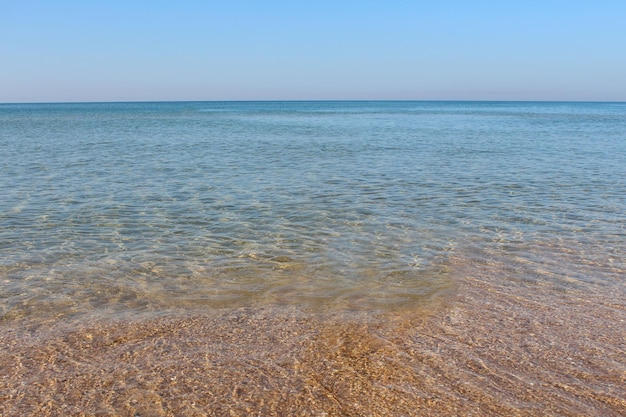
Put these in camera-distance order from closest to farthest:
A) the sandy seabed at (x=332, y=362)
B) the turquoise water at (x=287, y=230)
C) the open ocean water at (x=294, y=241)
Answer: the sandy seabed at (x=332, y=362) → the open ocean water at (x=294, y=241) → the turquoise water at (x=287, y=230)

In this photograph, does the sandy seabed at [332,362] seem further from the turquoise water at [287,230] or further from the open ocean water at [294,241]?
the turquoise water at [287,230]

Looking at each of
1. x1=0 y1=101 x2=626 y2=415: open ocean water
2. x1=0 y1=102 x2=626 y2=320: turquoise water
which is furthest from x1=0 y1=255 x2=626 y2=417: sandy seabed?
x1=0 y1=102 x2=626 y2=320: turquoise water

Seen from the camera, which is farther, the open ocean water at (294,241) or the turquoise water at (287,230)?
the turquoise water at (287,230)

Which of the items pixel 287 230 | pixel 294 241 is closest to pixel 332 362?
pixel 294 241

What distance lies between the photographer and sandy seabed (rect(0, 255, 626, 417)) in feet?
15.3

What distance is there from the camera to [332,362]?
546 cm

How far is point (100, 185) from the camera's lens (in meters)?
15.9

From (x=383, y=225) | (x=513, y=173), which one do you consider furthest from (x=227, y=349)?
(x=513, y=173)

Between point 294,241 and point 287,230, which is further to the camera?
point 287,230

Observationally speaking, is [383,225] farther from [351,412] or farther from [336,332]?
[351,412]

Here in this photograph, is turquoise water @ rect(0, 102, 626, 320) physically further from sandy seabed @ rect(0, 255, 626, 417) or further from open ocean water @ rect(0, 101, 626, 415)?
sandy seabed @ rect(0, 255, 626, 417)

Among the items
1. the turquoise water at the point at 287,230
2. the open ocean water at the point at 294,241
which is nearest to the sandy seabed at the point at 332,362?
the open ocean water at the point at 294,241

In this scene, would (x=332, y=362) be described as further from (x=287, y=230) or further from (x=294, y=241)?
(x=287, y=230)

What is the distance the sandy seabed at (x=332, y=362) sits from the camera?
15.3 feet
